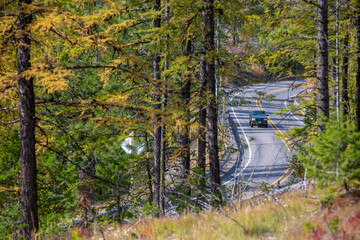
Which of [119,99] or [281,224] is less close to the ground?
[119,99]

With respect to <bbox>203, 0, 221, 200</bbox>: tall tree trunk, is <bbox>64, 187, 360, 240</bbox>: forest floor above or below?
below

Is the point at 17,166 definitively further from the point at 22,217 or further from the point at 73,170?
the point at 22,217

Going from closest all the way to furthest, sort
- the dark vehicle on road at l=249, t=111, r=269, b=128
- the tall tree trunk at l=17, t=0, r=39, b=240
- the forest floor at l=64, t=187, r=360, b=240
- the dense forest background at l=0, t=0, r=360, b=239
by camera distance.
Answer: the forest floor at l=64, t=187, r=360, b=240, the dense forest background at l=0, t=0, r=360, b=239, the tall tree trunk at l=17, t=0, r=39, b=240, the dark vehicle on road at l=249, t=111, r=269, b=128

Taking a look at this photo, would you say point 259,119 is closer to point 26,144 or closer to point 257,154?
point 257,154

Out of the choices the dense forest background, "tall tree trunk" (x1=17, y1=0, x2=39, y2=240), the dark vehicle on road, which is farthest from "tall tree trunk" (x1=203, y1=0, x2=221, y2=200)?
the dark vehicle on road

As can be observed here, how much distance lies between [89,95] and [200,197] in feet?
30.1

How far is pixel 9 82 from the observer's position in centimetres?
701

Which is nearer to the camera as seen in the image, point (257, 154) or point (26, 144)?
point (26, 144)

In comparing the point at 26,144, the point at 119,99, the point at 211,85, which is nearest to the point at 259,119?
the point at 211,85

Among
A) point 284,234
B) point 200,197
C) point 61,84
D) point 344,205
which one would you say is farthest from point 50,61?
point 344,205

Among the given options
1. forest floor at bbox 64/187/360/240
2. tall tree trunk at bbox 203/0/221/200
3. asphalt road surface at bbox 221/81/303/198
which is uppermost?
tall tree trunk at bbox 203/0/221/200

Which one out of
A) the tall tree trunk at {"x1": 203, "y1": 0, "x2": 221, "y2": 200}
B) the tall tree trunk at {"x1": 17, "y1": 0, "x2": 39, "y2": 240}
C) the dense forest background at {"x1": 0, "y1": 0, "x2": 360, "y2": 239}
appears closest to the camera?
the dense forest background at {"x1": 0, "y1": 0, "x2": 360, "y2": 239}

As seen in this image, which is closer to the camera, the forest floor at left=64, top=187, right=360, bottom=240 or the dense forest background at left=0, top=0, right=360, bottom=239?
the forest floor at left=64, top=187, right=360, bottom=240

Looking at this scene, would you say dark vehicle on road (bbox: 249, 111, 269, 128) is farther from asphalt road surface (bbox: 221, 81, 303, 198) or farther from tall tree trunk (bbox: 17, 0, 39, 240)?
tall tree trunk (bbox: 17, 0, 39, 240)
